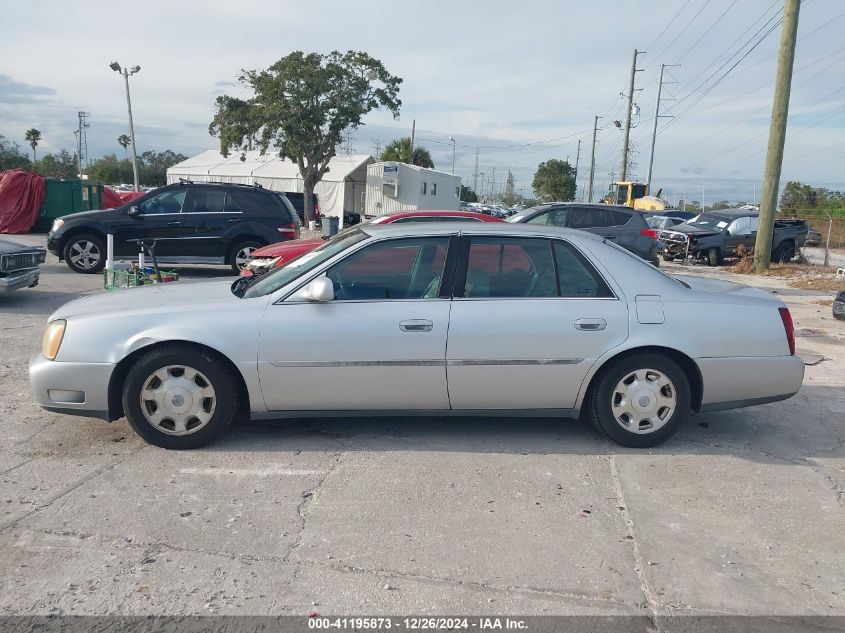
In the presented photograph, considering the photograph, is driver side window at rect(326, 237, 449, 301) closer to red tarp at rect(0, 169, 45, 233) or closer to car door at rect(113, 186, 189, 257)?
car door at rect(113, 186, 189, 257)

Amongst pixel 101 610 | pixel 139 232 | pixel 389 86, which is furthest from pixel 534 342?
pixel 389 86

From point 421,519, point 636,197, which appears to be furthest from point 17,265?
point 636,197

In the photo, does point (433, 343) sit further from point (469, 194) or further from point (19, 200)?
point (469, 194)

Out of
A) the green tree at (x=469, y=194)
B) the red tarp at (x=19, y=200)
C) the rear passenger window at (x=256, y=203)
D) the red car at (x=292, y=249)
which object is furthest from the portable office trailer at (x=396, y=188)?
the green tree at (x=469, y=194)

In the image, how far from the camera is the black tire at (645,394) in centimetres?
482

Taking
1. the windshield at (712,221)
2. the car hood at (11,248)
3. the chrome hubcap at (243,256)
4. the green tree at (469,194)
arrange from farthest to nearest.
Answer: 1. the green tree at (469,194)
2. the windshield at (712,221)
3. the chrome hubcap at (243,256)
4. the car hood at (11,248)

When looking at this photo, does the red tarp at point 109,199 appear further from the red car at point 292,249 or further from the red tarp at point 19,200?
the red car at point 292,249

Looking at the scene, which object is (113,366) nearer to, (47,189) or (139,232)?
(139,232)

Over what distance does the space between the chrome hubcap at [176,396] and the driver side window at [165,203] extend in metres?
9.13

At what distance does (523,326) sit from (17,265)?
8.08 meters

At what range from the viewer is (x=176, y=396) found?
4.61m

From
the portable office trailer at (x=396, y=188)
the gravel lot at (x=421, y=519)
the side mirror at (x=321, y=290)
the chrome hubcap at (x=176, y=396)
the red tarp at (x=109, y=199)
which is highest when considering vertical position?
the portable office trailer at (x=396, y=188)

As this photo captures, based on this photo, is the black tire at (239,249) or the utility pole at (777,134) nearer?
the black tire at (239,249)

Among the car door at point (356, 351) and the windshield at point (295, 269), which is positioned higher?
the windshield at point (295, 269)
